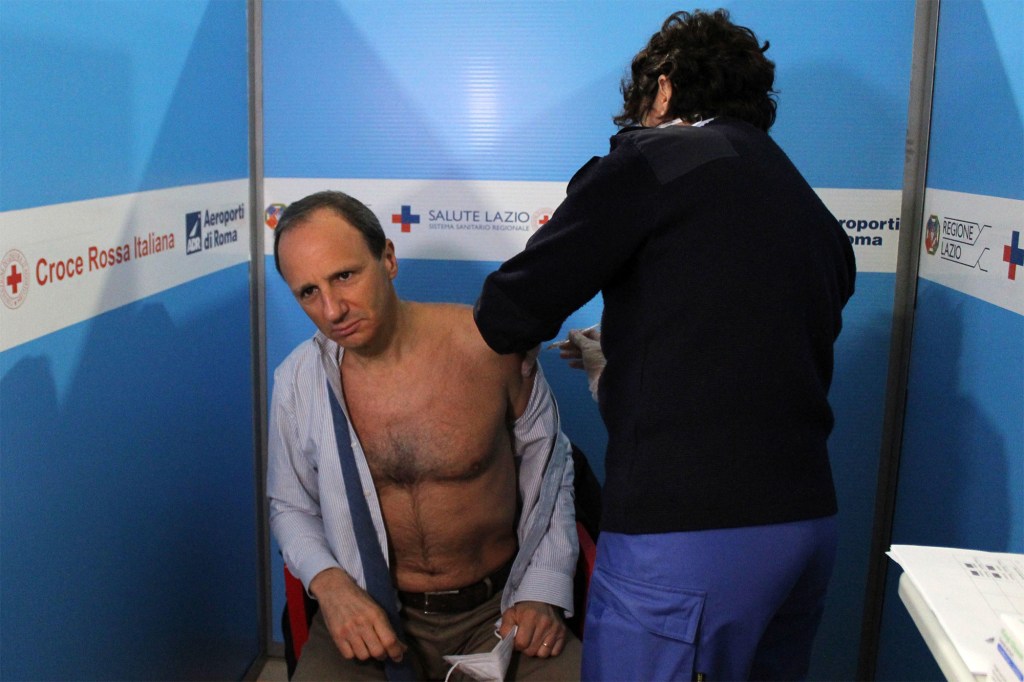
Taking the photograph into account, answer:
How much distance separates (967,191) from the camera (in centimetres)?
194

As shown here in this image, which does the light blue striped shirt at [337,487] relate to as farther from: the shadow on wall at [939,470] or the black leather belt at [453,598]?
the shadow on wall at [939,470]

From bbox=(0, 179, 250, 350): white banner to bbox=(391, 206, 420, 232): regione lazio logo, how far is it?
0.44 m

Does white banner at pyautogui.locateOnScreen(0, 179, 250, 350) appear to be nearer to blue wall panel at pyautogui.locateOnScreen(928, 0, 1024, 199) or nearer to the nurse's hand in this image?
the nurse's hand

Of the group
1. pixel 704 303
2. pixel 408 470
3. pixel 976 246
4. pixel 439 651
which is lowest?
pixel 439 651

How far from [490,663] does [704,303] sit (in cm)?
77

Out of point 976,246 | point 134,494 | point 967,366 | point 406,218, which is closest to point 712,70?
point 976,246

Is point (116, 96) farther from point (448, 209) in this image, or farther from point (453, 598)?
point (453, 598)

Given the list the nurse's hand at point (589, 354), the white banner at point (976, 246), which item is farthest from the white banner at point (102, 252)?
the white banner at point (976, 246)

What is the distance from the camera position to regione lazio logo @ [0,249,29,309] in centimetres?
135

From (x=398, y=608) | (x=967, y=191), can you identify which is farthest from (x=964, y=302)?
(x=398, y=608)

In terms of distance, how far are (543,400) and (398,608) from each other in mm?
518

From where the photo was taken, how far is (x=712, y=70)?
1397mm

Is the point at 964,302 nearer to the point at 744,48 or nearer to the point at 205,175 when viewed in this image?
the point at 744,48

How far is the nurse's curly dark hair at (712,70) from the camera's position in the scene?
1401 mm
